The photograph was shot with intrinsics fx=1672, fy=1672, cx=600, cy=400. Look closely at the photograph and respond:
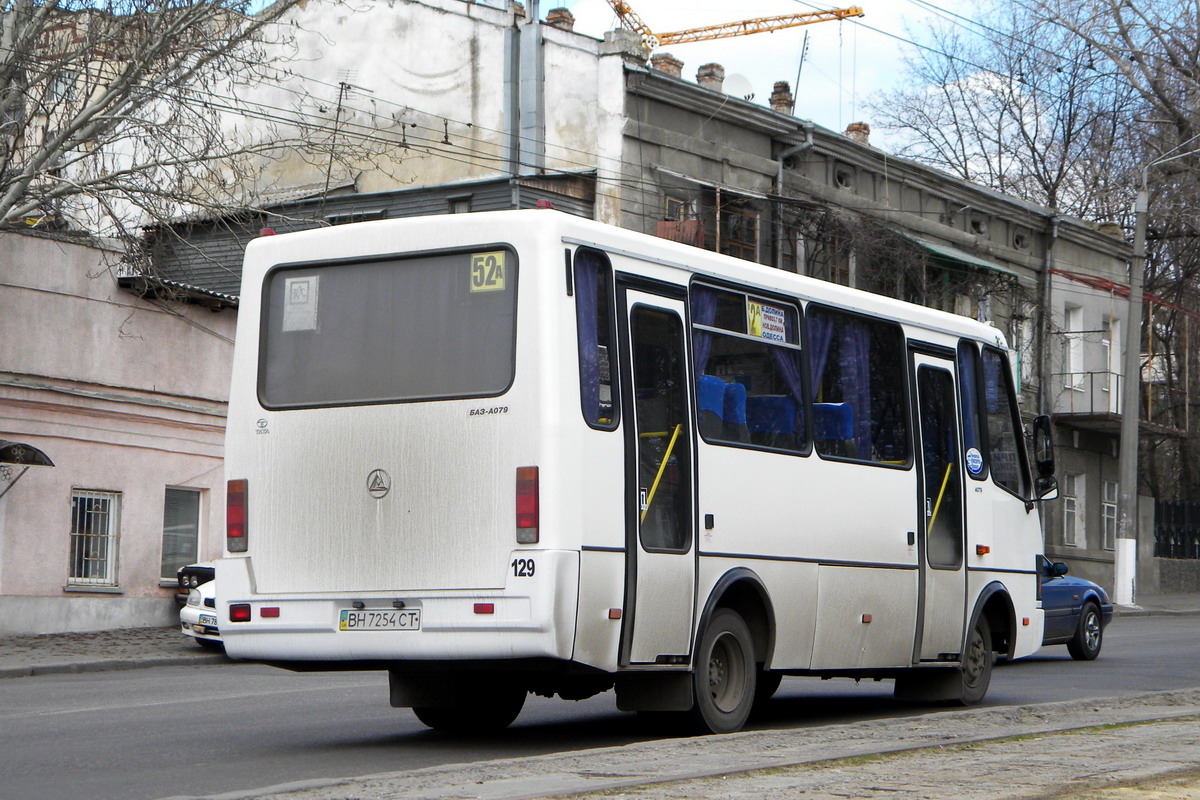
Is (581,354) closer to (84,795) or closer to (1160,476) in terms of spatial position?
(84,795)

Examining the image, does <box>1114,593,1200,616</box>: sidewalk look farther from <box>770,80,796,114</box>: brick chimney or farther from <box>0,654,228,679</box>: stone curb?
<box>0,654,228,679</box>: stone curb

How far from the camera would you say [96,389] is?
23.6 m

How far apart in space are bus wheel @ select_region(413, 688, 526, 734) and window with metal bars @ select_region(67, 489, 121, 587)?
536 inches

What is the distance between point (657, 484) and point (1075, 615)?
11.3m

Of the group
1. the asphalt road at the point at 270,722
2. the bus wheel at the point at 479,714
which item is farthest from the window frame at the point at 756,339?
the bus wheel at the point at 479,714

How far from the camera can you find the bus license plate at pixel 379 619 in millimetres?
9125

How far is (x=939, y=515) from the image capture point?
12.5 metres

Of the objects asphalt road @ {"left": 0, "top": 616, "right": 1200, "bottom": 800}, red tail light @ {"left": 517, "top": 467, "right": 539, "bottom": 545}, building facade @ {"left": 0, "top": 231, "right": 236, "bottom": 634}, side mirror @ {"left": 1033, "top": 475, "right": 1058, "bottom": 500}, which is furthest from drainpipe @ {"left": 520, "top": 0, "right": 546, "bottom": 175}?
red tail light @ {"left": 517, "top": 467, "right": 539, "bottom": 545}

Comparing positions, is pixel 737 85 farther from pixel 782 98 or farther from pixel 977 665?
pixel 977 665

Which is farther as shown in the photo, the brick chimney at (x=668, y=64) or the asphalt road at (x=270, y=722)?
the brick chimney at (x=668, y=64)

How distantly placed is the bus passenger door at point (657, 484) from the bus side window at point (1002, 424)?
428cm

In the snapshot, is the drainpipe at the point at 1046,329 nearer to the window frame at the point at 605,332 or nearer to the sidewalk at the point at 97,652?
the sidewalk at the point at 97,652

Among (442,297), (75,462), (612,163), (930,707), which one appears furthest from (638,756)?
(612,163)

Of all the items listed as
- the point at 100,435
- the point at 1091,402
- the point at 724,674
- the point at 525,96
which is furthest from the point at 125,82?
the point at 1091,402
